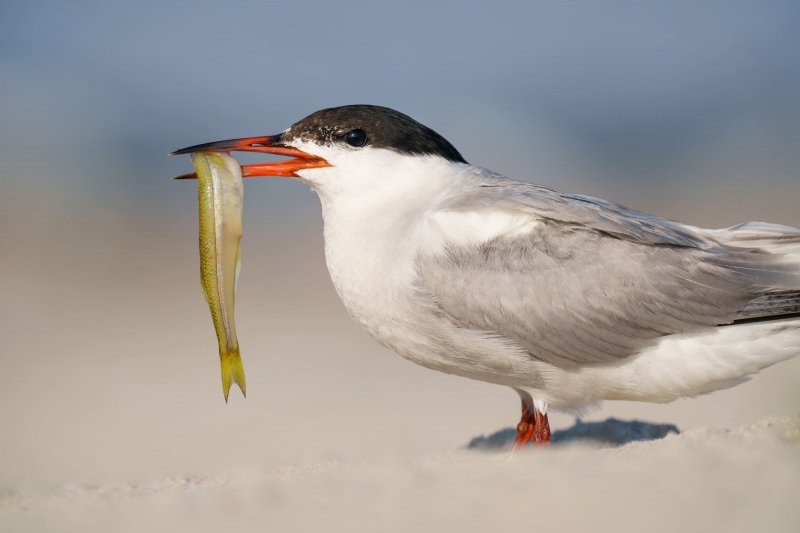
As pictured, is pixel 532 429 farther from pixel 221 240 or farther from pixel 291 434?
pixel 291 434

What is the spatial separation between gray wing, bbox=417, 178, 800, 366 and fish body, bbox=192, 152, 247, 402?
950 millimetres

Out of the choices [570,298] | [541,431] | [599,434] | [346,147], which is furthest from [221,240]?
[599,434]

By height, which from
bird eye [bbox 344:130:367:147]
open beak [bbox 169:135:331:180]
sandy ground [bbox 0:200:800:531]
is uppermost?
bird eye [bbox 344:130:367:147]

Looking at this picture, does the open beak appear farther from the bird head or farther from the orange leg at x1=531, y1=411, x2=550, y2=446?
the orange leg at x1=531, y1=411, x2=550, y2=446

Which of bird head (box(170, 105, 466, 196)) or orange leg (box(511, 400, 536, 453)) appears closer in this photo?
bird head (box(170, 105, 466, 196))


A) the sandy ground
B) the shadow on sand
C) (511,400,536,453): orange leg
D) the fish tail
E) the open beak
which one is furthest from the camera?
the shadow on sand

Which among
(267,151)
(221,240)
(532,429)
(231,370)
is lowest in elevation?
(532,429)

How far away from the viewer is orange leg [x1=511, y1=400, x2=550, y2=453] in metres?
4.37

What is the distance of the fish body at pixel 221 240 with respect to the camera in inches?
168

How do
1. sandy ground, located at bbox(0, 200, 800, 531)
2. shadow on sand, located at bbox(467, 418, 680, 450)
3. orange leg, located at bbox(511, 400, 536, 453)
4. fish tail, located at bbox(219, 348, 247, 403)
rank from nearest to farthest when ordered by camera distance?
sandy ground, located at bbox(0, 200, 800, 531), fish tail, located at bbox(219, 348, 247, 403), orange leg, located at bbox(511, 400, 536, 453), shadow on sand, located at bbox(467, 418, 680, 450)

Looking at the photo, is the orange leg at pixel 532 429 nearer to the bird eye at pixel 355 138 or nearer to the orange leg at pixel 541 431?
the orange leg at pixel 541 431

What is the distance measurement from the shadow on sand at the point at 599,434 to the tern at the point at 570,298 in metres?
0.66

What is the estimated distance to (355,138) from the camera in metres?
4.44

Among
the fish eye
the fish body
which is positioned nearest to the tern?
the fish eye
